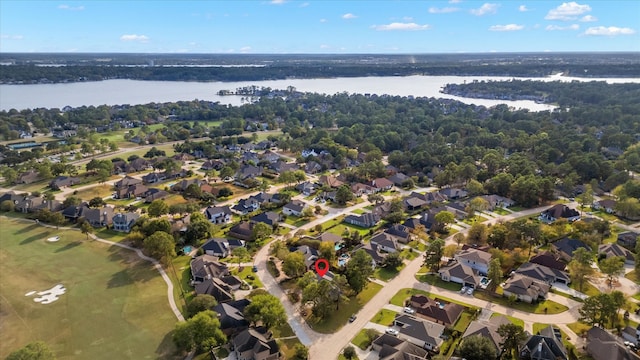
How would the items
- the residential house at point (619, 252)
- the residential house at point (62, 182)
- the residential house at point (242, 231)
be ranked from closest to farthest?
1. the residential house at point (619, 252)
2. the residential house at point (242, 231)
3. the residential house at point (62, 182)

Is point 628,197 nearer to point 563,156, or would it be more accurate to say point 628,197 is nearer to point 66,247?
point 563,156

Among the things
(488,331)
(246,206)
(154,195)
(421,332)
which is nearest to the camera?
(488,331)

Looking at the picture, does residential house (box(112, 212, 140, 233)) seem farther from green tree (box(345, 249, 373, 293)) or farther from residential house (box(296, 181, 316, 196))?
green tree (box(345, 249, 373, 293))

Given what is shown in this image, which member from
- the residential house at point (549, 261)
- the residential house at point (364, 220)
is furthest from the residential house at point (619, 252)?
the residential house at point (364, 220)

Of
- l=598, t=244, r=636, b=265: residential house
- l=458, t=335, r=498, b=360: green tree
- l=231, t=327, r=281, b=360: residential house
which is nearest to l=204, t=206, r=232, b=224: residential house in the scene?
l=231, t=327, r=281, b=360: residential house

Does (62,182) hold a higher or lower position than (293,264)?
higher

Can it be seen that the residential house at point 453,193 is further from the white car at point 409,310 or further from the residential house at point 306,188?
the white car at point 409,310

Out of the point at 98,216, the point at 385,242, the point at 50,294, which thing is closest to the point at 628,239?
the point at 385,242

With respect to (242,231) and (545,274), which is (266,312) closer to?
(242,231)
